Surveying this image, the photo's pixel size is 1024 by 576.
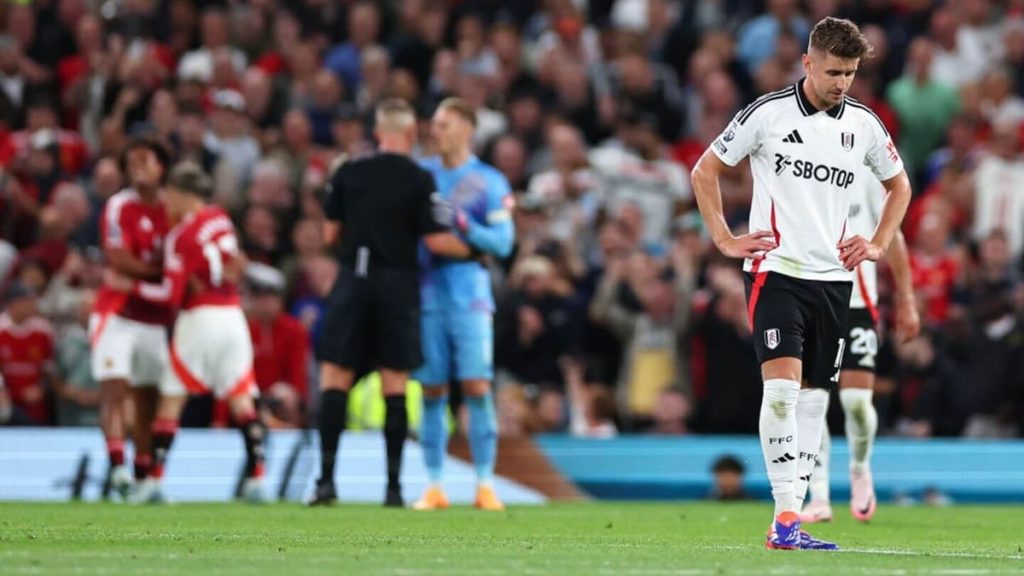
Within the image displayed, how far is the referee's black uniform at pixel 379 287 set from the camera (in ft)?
43.7

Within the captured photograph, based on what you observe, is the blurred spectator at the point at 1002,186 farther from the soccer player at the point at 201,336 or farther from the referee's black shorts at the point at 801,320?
the referee's black shorts at the point at 801,320

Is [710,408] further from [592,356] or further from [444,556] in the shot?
[444,556]

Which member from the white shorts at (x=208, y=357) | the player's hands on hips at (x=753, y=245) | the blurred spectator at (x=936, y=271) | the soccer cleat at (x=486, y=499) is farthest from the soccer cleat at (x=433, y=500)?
the blurred spectator at (x=936, y=271)

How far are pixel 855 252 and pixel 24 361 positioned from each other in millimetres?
10163

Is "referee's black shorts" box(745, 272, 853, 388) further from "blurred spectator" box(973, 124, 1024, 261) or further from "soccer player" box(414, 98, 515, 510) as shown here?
"blurred spectator" box(973, 124, 1024, 261)

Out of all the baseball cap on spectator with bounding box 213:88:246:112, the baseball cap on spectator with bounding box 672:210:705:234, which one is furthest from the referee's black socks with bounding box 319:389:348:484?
the baseball cap on spectator with bounding box 213:88:246:112

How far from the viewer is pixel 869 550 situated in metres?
9.20

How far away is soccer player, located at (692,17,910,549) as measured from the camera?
9.22 m

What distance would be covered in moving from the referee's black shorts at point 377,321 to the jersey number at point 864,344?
9.93ft

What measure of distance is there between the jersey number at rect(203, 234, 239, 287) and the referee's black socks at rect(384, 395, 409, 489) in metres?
1.70

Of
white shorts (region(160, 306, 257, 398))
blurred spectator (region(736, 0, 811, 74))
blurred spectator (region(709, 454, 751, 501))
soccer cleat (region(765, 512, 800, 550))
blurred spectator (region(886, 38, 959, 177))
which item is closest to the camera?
soccer cleat (region(765, 512, 800, 550))

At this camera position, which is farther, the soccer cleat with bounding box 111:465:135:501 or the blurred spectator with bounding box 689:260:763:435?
the blurred spectator with bounding box 689:260:763:435

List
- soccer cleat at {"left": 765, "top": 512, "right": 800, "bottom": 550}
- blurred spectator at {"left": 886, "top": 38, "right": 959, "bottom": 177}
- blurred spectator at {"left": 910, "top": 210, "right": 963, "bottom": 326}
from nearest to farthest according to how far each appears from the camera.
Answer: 1. soccer cleat at {"left": 765, "top": 512, "right": 800, "bottom": 550}
2. blurred spectator at {"left": 910, "top": 210, "right": 963, "bottom": 326}
3. blurred spectator at {"left": 886, "top": 38, "right": 959, "bottom": 177}

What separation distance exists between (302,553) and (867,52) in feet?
12.1
